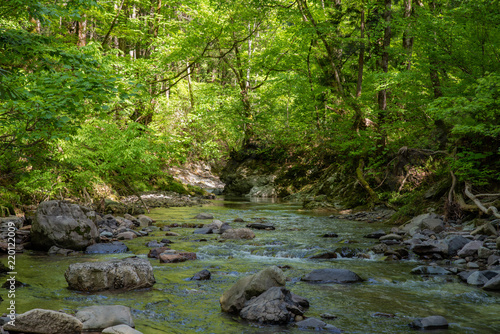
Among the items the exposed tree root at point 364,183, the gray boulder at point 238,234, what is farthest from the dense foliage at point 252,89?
the gray boulder at point 238,234

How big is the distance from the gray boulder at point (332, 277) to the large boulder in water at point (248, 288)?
3.70 ft

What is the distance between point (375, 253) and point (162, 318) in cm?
514

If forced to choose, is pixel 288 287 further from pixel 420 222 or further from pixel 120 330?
pixel 420 222

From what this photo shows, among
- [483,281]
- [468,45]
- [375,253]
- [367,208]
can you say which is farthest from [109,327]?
[367,208]

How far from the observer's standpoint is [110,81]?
226 inches

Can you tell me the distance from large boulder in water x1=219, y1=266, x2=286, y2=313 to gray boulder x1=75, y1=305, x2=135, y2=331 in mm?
1159

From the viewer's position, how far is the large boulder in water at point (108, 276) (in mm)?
5250

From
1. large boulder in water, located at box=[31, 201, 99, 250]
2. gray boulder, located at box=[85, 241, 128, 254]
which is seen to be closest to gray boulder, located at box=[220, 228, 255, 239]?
gray boulder, located at box=[85, 241, 128, 254]

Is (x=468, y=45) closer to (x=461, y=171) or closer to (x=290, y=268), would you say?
(x=461, y=171)

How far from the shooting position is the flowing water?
421 cm

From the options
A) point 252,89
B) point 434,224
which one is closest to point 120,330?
point 434,224

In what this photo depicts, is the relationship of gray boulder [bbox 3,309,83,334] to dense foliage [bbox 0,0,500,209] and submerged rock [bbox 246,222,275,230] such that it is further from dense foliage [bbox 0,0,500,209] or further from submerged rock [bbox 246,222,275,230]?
submerged rock [bbox 246,222,275,230]

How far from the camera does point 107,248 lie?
809cm

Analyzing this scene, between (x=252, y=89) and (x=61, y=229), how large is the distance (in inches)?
778
